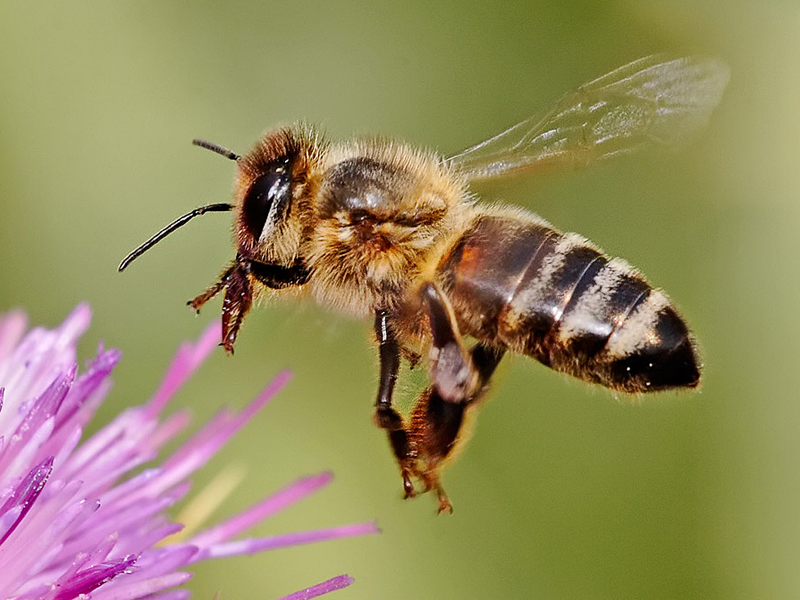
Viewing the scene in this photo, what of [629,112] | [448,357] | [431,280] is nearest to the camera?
[448,357]

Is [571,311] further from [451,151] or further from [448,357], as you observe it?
[451,151]

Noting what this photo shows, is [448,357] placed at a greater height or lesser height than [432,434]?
greater

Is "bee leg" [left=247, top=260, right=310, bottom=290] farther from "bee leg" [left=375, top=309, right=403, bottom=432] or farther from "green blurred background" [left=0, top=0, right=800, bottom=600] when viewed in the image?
"green blurred background" [left=0, top=0, right=800, bottom=600]

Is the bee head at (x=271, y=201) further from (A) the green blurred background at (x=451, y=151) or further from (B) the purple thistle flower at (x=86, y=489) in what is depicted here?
(A) the green blurred background at (x=451, y=151)

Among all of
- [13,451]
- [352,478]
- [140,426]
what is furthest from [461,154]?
[352,478]

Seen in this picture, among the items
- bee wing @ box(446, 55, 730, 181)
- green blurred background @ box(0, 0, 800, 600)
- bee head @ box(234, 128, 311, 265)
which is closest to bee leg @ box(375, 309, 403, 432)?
bee head @ box(234, 128, 311, 265)

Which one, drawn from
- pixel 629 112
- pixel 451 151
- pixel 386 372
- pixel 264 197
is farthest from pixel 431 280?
pixel 451 151
